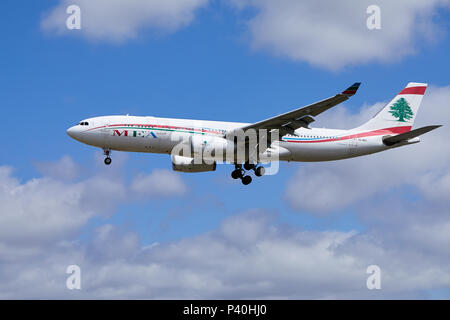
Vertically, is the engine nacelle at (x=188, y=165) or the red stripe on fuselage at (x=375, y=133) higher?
the red stripe on fuselage at (x=375, y=133)

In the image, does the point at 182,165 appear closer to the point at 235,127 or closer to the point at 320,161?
the point at 235,127

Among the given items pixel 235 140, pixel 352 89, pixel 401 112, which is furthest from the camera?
pixel 401 112

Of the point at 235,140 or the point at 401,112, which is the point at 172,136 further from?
the point at 401,112

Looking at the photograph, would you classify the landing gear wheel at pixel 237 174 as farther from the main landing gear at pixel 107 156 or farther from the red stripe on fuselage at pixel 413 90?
the red stripe on fuselage at pixel 413 90

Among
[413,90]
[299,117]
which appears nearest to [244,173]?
[299,117]

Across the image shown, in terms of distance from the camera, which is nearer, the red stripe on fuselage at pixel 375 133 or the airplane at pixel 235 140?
the airplane at pixel 235 140

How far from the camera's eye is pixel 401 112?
47344mm

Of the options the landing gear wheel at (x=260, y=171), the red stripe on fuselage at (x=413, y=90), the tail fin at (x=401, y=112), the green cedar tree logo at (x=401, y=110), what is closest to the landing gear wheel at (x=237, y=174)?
the landing gear wheel at (x=260, y=171)

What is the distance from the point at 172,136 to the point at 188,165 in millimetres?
4112

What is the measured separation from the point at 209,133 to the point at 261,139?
3451mm

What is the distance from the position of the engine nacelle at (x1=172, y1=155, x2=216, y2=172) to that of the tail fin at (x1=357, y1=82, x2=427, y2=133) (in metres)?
11.3

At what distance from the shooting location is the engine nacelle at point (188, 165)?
144ft

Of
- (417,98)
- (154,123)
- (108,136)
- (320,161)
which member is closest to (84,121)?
(108,136)

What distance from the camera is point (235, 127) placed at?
4200 cm
